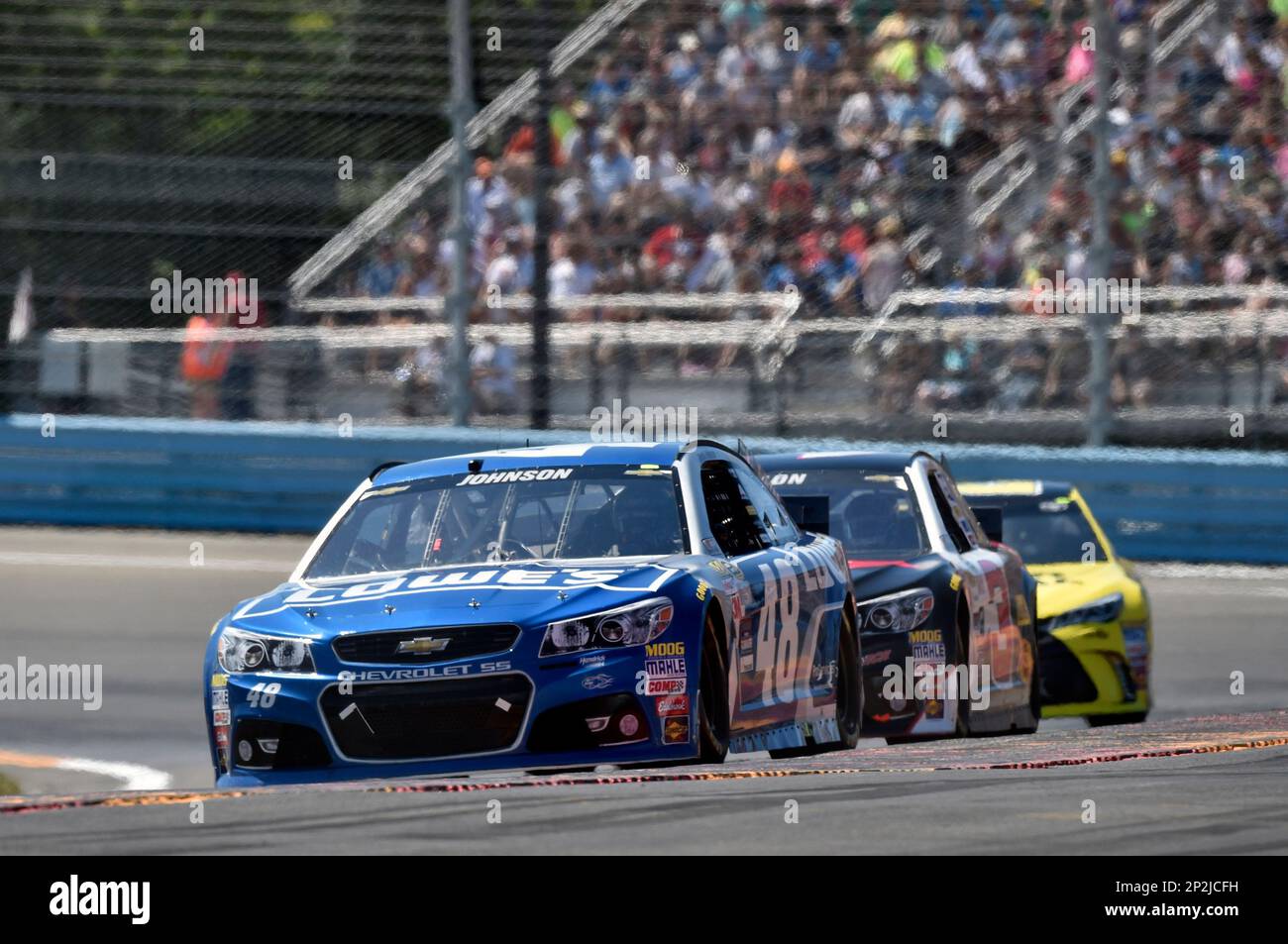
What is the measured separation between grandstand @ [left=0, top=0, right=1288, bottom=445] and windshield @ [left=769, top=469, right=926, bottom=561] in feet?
18.2

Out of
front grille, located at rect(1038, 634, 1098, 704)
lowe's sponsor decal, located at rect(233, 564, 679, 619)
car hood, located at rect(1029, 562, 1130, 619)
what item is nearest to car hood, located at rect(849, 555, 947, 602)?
front grille, located at rect(1038, 634, 1098, 704)

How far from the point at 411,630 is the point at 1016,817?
236 centimetres

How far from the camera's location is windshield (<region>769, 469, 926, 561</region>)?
1146 cm

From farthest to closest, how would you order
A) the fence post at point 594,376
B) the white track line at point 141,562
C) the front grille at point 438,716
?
the fence post at point 594,376 → the white track line at point 141,562 → the front grille at point 438,716

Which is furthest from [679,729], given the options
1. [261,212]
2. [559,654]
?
[261,212]

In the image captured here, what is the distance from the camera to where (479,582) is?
828 cm

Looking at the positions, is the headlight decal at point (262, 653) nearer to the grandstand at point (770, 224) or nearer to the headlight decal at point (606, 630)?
the headlight decal at point (606, 630)

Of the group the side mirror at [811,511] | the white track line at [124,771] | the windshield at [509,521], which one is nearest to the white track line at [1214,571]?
the side mirror at [811,511]

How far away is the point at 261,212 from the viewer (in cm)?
1869

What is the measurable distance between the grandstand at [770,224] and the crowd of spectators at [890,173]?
23 mm

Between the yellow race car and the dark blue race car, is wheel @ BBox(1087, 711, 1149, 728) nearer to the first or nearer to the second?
the yellow race car

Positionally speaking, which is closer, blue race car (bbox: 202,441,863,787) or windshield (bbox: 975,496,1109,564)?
blue race car (bbox: 202,441,863,787)

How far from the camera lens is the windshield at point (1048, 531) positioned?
13.6 m
